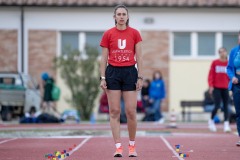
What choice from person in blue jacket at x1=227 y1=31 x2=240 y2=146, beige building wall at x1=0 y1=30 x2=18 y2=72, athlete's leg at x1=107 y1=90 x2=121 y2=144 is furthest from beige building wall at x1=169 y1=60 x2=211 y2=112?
athlete's leg at x1=107 y1=90 x2=121 y2=144

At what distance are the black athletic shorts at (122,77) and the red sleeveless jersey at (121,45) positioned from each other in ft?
0.26

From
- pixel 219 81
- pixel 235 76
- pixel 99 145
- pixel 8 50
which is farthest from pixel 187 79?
pixel 235 76

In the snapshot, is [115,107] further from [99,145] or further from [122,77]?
[99,145]

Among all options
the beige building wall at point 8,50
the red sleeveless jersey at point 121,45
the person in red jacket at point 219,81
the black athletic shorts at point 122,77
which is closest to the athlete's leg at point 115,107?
the black athletic shorts at point 122,77

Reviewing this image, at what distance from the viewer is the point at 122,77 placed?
11.9m

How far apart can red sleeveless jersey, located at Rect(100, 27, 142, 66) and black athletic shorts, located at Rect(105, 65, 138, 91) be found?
0.08m

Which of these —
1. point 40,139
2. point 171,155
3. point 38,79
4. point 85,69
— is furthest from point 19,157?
point 38,79

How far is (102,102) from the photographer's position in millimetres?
29938

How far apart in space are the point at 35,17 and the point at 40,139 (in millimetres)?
18421

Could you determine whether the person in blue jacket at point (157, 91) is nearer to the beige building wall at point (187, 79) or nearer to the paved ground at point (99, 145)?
the paved ground at point (99, 145)

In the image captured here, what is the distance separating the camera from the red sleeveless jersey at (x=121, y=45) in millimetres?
11836

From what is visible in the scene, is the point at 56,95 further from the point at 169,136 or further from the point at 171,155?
the point at 171,155

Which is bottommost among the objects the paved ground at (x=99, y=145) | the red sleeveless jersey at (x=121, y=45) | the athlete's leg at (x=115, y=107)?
the paved ground at (x=99, y=145)

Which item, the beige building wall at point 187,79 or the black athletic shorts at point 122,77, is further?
the beige building wall at point 187,79
